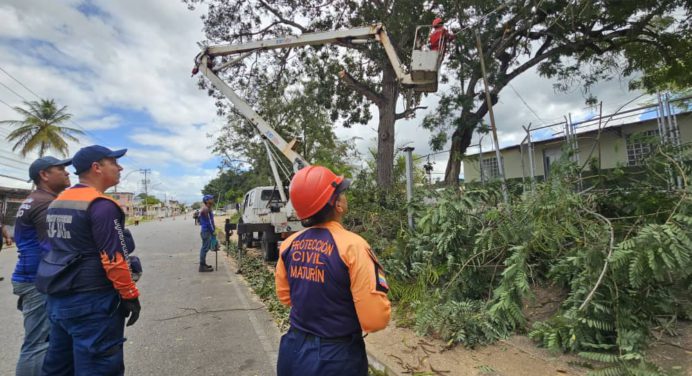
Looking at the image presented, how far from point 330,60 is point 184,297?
404 inches

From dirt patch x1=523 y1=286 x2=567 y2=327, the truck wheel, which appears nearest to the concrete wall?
dirt patch x1=523 y1=286 x2=567 y2=327

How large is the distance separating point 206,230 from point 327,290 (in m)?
8.74

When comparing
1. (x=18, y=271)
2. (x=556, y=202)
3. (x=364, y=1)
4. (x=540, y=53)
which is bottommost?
(x=18, y=271)

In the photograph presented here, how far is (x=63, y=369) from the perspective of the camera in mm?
2645

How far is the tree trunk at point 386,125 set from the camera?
11172 mm

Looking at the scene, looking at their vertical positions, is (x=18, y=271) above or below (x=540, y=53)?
below

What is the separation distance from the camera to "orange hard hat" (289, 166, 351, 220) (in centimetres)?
184

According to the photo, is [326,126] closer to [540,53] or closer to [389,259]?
[540,53]

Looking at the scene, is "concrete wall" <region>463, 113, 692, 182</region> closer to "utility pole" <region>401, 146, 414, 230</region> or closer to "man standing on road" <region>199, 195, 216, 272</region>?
"utility pole" <region>401, 146, 414, 230</region>

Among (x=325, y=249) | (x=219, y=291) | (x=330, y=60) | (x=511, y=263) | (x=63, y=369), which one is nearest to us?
(x=325, y=249)

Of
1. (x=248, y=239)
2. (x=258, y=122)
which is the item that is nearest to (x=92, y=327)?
(x=258, y=122)

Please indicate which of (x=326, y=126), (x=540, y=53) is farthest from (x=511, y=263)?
(x=326, y=126)

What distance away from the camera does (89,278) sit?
7.98ft

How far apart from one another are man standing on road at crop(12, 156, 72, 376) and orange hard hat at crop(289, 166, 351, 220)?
2.39 metres
